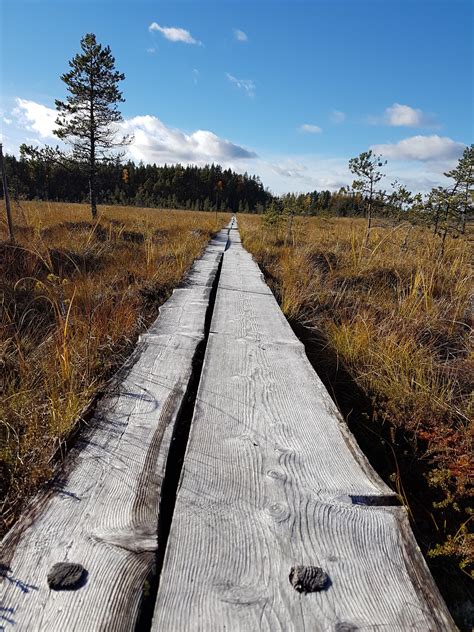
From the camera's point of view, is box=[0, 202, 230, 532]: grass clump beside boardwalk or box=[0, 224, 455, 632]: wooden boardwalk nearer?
box=[0, 224, 455, 632]: wooden boardwalk

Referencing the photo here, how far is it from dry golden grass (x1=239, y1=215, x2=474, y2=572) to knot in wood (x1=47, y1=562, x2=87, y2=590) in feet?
2.88

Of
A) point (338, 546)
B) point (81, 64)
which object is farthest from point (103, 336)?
point (81, 64)

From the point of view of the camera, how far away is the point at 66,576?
2.34 ft

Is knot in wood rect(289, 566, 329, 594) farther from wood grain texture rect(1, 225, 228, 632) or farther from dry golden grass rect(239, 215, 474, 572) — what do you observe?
dry golden grass rect(239, 215, 474, 572)

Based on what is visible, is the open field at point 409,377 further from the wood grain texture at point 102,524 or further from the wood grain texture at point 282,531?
Answer: the wood grain texture at point 102,524

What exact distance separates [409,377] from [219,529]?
5.43 ft

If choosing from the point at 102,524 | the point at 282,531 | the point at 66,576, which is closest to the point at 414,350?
the point at 282,531

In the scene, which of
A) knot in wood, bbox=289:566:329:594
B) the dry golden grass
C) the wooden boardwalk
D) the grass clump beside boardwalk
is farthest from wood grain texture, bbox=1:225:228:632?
the dry golden grass

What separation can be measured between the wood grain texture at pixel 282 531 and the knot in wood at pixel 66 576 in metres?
0.17

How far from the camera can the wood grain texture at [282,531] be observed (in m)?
0.67

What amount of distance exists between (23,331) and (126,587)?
238cm

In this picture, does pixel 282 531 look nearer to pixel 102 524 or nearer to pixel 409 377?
pixel 102 524

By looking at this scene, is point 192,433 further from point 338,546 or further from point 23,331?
point 23,331

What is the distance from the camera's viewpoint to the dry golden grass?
1.33m
